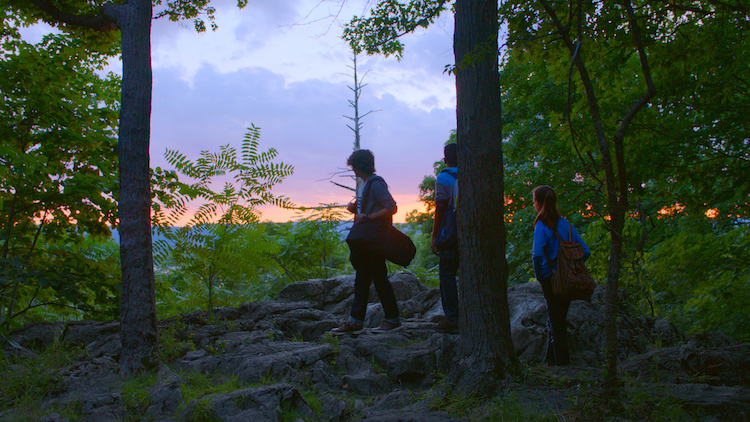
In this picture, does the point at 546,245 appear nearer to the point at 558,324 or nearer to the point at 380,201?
the point at 558,324

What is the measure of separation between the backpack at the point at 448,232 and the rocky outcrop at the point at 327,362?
1029mm

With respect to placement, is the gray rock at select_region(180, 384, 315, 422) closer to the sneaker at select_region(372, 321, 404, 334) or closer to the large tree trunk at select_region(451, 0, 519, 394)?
the large tree trunk at select_region(451, 0, 519, 394)

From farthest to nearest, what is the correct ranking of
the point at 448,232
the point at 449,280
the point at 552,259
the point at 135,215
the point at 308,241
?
the point at 308,241, the point at 449,280, the point at 448,232, the point at 135,215, the point at 552,259

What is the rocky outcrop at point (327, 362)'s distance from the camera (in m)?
3.48

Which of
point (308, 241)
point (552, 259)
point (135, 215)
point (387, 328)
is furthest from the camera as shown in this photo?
point (308, 241)

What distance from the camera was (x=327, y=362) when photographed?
475 centimetres

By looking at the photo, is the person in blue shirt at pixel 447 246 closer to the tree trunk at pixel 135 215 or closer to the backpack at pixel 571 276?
the backpack at pixel 571 276

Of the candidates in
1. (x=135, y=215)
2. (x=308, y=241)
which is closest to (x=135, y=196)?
(x=135, y=215)

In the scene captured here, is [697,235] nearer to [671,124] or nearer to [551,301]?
[671,124]

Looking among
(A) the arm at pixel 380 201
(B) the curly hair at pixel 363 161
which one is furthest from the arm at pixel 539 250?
(B) the curly hair at pixel 363 161

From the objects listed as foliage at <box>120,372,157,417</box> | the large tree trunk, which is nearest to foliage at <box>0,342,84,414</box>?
foliage at <box>120,372,157,417</box>

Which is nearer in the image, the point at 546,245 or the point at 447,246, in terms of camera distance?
the point at 546,245

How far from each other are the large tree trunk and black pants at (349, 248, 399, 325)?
156cm

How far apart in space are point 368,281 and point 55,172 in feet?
13.1
